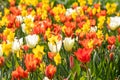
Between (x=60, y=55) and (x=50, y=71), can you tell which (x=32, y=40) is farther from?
(x=50, y=71)

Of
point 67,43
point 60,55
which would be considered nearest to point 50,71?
point 67,43

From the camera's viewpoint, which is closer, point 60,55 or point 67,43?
point 67,43

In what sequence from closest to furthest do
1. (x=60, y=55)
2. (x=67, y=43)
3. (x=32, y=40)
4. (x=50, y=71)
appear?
(x=50, y=71) → (x=67, y=43) → (x=32, y=40) → (x=60, y=55)

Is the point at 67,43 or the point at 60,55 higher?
the point at 67,43

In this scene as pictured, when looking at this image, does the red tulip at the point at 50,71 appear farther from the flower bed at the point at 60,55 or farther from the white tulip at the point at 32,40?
the white tulip at the point at 32,40

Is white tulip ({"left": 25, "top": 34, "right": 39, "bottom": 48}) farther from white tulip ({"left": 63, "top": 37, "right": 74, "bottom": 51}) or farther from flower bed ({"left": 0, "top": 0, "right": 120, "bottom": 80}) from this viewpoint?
white tulip ({"left": 63, "top": 37, "right": 74, "bottom": 51})

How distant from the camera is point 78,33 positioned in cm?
521

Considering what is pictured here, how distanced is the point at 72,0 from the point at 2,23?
3.31 metres

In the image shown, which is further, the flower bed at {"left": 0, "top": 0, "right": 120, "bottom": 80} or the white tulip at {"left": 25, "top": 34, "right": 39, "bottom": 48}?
the white tulip at {"left": 25, "top": 34, "right": 39, "bottom": 48}

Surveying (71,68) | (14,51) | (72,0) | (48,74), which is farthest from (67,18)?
(72,0)

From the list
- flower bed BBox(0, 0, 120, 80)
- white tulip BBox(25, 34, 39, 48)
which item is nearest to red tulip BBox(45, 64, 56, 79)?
flower bed BBox(0, 0, 120, 80)

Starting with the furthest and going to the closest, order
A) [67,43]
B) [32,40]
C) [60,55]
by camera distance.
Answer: [60,55] → [32,40] → [67,43]

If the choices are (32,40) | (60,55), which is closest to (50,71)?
(32,40)

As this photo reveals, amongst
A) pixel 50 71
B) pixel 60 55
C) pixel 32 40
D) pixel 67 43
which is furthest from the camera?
pixel 60 55
